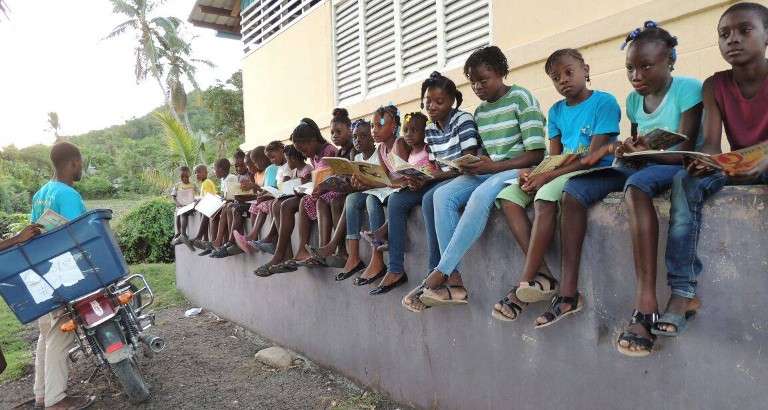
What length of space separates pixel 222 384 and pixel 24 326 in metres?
4.14

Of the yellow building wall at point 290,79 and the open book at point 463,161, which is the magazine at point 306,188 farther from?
the yellow building wall at point 290,79

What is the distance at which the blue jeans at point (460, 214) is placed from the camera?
261 centimetres

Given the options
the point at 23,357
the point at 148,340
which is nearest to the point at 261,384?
the point at 148,340

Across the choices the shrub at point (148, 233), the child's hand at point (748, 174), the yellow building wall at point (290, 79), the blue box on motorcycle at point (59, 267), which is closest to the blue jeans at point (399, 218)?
the child's hand at point (748, 174)

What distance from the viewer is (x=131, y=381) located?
386 centimetres

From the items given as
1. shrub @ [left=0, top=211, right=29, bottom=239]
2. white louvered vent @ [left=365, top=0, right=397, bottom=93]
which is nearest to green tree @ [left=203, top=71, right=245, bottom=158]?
shrub @ [left=0, top=211, right=29, bottom=239]

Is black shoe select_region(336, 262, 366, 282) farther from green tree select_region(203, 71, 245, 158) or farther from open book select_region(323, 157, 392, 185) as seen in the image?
green tree select_region(203, 71, 245, 158)

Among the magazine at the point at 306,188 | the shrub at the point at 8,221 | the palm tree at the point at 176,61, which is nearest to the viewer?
the magazine at the point at 306,188

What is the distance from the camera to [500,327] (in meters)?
2.75

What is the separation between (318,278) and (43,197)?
82.2 inches

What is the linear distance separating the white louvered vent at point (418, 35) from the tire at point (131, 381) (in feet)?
12.9

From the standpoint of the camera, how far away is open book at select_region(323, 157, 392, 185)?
10.2ft

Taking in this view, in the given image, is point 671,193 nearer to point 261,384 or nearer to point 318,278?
point 318,278

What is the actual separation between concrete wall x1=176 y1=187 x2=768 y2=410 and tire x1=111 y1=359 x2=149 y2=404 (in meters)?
1.32
